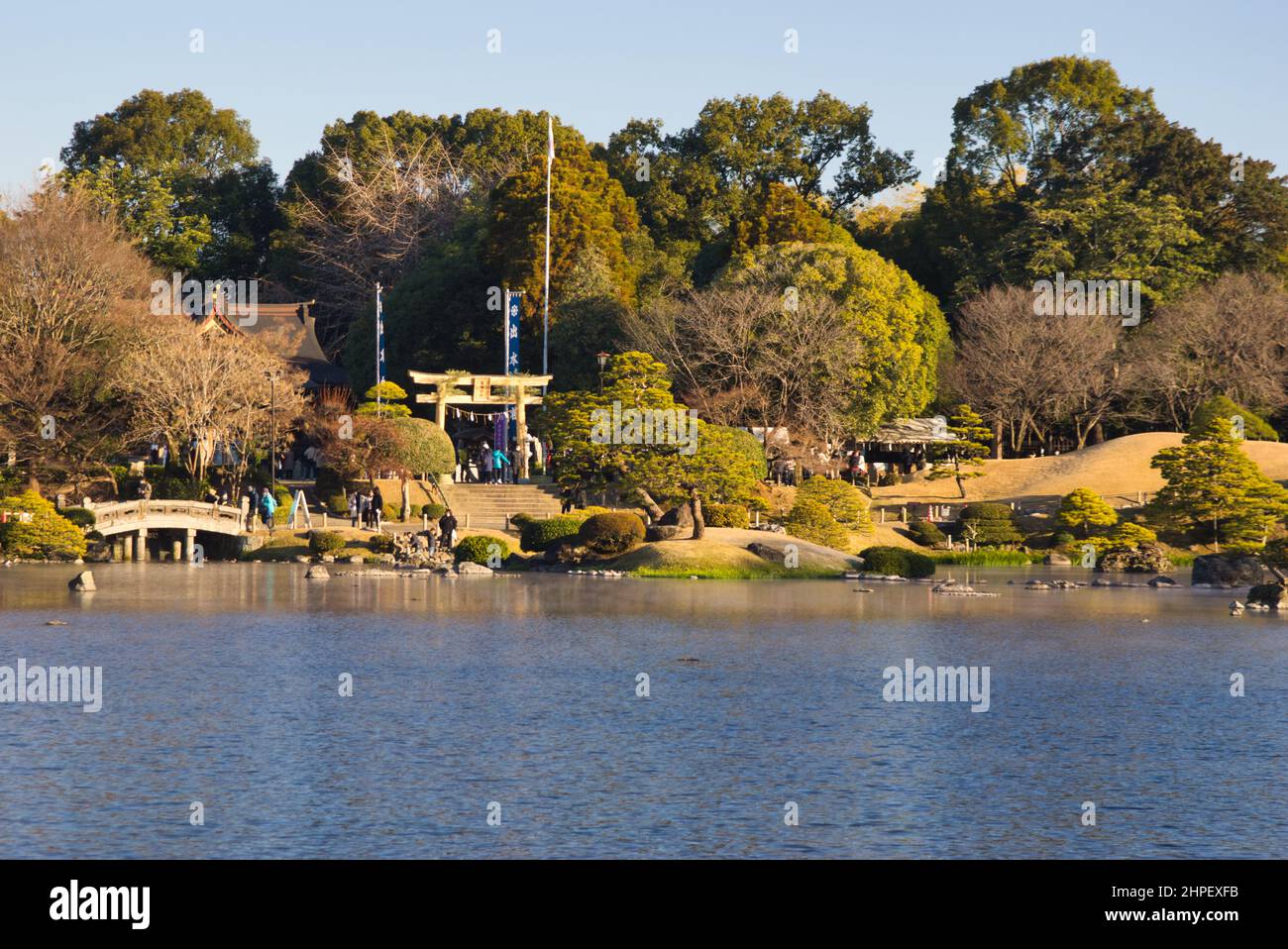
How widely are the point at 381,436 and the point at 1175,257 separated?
4113 cm

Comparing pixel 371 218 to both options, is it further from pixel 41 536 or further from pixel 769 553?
pixel 769 553

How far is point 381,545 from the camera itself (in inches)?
2243

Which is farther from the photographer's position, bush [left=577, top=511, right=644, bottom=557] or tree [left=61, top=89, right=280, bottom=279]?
tree [left=61, top=89, right=280, bottom=279]

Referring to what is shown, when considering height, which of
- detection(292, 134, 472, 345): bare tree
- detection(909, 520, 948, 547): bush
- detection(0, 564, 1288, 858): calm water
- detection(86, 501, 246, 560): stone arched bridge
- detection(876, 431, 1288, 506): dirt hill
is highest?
detection(292, 134, 472, 345): bare tree

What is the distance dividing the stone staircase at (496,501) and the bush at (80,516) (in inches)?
535

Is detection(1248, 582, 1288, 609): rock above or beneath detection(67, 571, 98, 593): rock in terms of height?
beneath

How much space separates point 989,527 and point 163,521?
31.0 m

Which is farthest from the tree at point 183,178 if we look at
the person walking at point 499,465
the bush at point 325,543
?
the bush at point 325,543

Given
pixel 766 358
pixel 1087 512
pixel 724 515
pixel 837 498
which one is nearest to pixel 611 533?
pixel 724 515

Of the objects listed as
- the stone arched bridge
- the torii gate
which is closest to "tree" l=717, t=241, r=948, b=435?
the torii gate

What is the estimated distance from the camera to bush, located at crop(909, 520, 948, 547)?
6315 centimetres

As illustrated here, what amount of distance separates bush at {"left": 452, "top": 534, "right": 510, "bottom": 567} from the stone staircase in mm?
7729

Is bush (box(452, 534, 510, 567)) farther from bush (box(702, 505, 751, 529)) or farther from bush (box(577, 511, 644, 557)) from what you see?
bush (box(702, 505, 751, 529))
